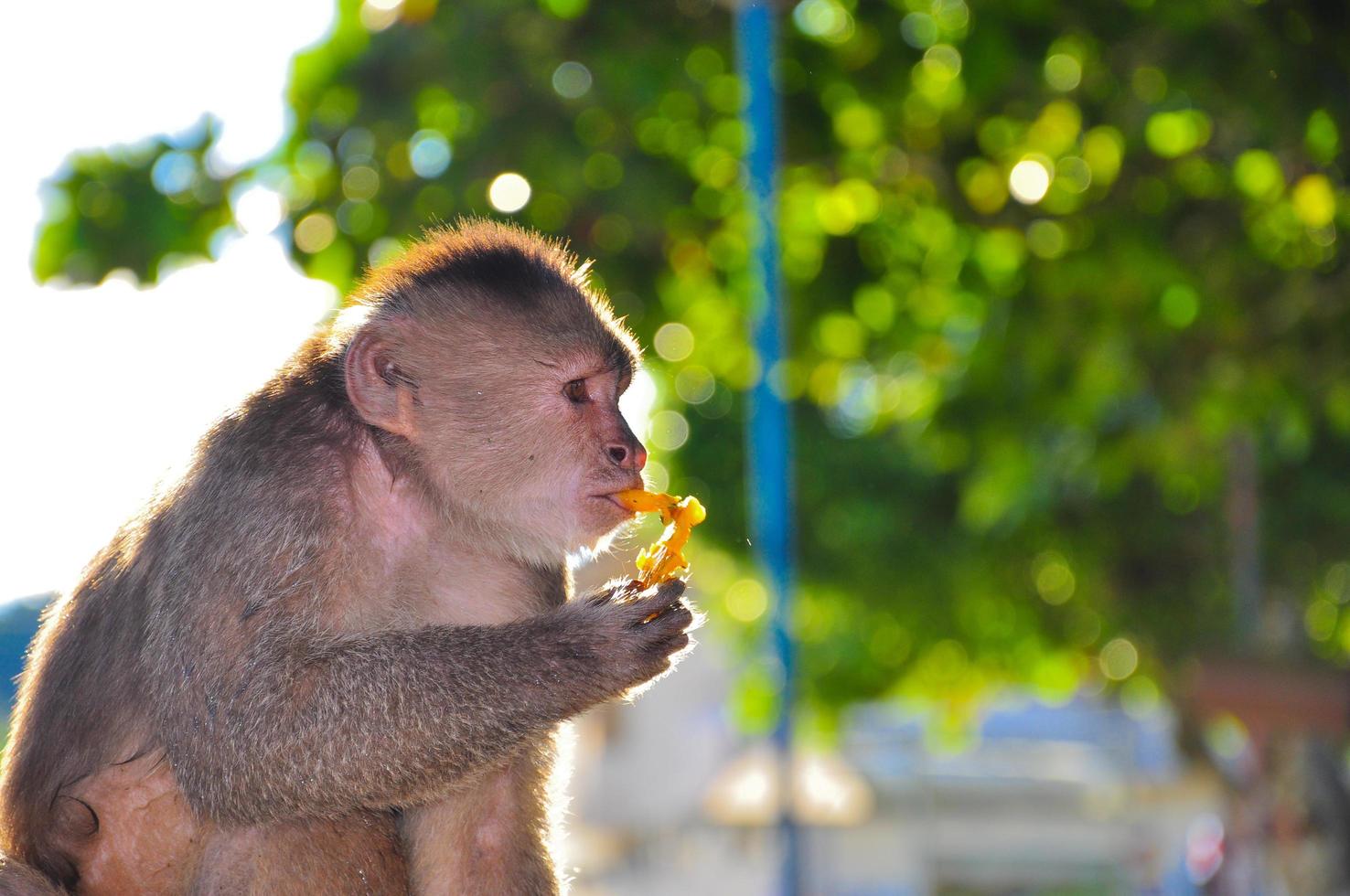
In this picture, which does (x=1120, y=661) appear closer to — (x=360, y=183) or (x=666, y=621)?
(x=360, y=183)

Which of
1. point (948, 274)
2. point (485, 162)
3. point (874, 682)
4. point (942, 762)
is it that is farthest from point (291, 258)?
point (942, 762)

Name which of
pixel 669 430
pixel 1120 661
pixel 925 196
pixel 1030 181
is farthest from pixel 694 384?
pixel 1120 661

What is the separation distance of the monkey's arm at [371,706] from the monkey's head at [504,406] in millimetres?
371

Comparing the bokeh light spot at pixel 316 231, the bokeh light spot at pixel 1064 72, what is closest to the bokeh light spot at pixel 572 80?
the bokeh light spot at pixel 316 231

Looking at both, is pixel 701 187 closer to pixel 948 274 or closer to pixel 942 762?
pixel 948 274

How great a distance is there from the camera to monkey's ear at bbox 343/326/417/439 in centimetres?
262

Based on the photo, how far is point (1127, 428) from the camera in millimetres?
7535

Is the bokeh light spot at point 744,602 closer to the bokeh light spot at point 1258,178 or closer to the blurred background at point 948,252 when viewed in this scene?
the blurred background at point 948,252

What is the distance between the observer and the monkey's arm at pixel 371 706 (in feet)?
7.59

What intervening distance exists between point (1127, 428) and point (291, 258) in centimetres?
430

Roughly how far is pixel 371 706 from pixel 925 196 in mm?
4424

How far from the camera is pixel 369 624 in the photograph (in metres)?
2.54

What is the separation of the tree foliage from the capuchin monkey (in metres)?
1.68

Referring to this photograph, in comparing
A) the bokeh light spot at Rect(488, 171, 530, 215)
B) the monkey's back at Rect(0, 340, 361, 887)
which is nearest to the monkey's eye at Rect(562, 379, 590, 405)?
the monkey's back at Rect(0, 340, 361, 887)
